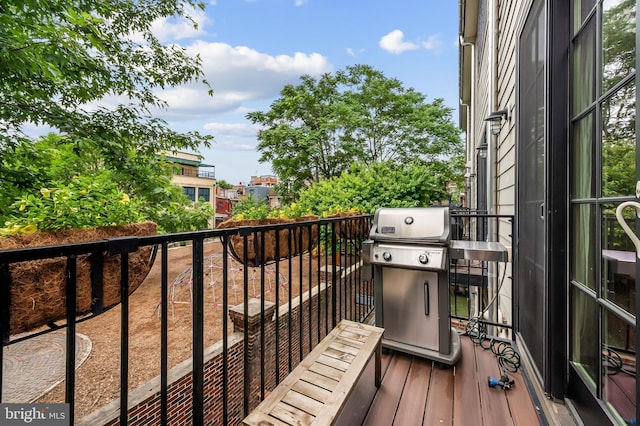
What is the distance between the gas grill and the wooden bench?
0.36 m

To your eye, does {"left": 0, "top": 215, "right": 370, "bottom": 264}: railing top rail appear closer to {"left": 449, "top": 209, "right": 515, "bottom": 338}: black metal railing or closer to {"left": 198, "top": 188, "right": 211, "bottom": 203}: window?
{"left": 449, "top": 209, "right": 515, "bottom": 338}: black metal railing

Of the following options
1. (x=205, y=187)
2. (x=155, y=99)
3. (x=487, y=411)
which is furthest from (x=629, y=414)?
(x=205, y=187)

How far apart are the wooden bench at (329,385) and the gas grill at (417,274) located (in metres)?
0.36

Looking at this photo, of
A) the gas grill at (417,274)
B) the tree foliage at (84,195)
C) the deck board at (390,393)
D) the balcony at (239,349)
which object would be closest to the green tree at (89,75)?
the tree foliage at (84,195)

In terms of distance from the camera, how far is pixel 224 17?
8867mm

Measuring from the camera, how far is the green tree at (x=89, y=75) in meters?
2.80

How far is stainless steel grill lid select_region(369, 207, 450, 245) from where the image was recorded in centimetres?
198

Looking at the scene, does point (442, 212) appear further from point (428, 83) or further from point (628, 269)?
point (428, 83)

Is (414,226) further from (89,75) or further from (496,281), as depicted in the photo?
(89,75)

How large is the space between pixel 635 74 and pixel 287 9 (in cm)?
1090

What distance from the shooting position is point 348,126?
1304 centimetres

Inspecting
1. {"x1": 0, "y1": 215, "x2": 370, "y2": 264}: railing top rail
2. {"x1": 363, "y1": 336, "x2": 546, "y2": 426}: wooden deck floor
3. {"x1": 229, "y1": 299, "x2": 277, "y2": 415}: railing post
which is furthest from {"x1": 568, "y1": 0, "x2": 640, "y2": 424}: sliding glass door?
{"x1": 229, "y1": 299, "x2": 277, "y2": 415}: railing post

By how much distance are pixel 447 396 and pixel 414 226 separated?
1097mm

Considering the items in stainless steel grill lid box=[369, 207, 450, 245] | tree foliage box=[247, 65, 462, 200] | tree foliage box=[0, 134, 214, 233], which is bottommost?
stainless steel grill lid box=[369, 207, 450, 245]
